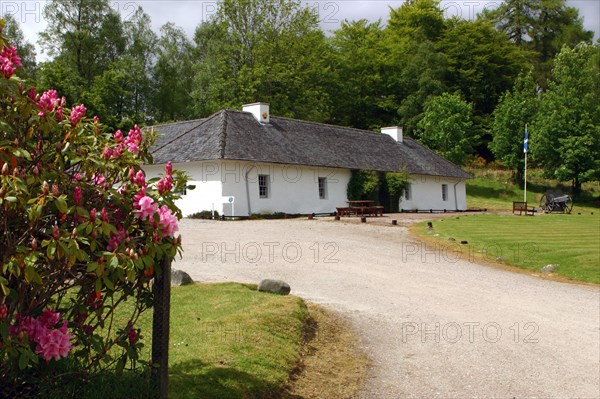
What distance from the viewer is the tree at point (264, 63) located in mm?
56188

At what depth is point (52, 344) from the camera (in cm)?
460

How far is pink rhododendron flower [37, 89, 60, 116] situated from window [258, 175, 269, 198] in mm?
29414

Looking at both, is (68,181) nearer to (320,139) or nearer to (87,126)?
(87,126)

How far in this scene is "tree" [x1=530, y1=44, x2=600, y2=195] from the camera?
185 feet

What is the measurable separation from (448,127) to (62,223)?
185 feet

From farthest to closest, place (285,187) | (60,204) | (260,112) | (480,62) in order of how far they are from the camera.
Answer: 1. (480,62)
2. (260,112)
3. (285,187)
4. (60,204)

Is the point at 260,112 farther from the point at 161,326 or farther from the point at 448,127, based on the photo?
the point at 161,326

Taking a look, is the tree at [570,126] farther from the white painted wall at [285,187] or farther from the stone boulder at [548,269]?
the stone boulder at [548,269]

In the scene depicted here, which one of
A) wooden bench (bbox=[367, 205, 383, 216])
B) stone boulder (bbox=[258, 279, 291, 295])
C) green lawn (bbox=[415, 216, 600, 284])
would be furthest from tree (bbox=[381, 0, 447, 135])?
stone boulder (bbox=[258, 279, 291, 295])

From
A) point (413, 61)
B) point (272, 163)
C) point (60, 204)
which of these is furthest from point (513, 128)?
point (60, 204)

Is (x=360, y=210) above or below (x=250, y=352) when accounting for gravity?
above

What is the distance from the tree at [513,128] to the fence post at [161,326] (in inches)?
2299

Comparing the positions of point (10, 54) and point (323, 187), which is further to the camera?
point (323, 187)

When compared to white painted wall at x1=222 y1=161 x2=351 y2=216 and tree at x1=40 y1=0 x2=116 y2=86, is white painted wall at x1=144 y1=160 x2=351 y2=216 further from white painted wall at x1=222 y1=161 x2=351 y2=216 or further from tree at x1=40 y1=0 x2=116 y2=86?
tree at x1=40 y1=0 x2=116 y2=86
